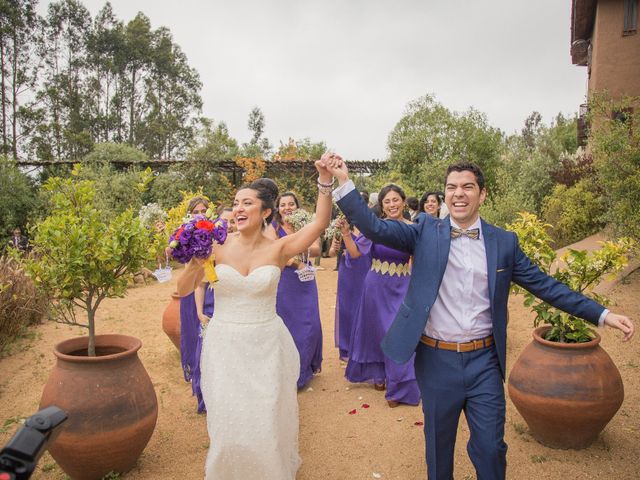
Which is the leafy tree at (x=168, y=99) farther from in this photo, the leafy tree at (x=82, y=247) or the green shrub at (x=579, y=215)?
the leafy tree at (x=82, y=247)

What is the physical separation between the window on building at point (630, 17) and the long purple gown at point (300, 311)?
17.2 metres

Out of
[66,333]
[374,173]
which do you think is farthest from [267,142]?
[66,333]

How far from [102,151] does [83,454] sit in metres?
25.6

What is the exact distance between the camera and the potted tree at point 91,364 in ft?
12.4

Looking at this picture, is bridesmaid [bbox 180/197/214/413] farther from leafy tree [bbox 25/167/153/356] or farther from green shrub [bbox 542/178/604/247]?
green shrub [bbox 542/178/604/247]

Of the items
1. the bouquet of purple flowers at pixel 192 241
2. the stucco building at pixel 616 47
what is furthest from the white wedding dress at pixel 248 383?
the stucco building at pixel 616 47

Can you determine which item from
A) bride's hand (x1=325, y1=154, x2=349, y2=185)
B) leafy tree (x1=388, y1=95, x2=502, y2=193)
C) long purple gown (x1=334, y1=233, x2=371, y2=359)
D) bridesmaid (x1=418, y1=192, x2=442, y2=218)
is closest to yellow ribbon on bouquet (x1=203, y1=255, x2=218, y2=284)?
bride's hand (x1=325, y1=154, x2=349, y2=185)

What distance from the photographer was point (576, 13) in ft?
63.4

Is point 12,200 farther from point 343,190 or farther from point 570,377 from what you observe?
point 570,377

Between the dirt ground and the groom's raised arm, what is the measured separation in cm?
224

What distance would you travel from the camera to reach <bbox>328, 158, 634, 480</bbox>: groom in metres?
3.19

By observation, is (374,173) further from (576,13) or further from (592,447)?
(592,447)

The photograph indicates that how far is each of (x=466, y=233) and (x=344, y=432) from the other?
2775mm

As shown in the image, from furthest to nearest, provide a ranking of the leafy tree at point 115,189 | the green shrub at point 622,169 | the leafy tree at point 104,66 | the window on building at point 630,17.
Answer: the leafy tree at point 104,66 → the leafy tree at point 115,189 → the window on building at point 630,17 → the green shrub at point 622,169
